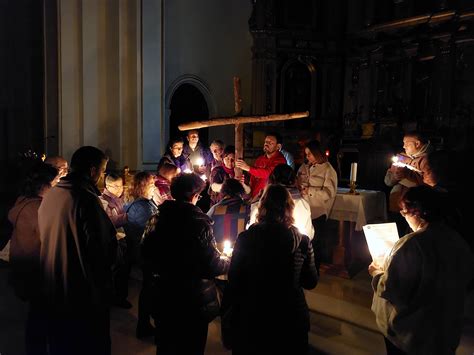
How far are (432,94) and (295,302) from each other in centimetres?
1276

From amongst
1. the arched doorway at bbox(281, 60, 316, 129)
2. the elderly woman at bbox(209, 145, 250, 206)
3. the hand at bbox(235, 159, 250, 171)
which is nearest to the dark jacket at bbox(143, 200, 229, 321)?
the hand at bbox(235, 159, 250, 171)

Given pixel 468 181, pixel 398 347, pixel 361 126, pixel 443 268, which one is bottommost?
pixel 398 347

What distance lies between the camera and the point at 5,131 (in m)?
9.16

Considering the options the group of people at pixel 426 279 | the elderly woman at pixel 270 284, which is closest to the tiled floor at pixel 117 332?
the elderly woman at pixel 270 284

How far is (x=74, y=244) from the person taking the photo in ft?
8.30

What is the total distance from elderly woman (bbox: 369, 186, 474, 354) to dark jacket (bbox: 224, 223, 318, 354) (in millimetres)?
509

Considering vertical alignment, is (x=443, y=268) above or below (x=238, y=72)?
below

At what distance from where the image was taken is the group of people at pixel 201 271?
2.21 metres

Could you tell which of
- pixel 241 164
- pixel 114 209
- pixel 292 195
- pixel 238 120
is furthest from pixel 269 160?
pixel 114 209

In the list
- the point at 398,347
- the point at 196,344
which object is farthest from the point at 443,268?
the point at 196,344

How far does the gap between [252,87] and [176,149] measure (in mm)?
8241

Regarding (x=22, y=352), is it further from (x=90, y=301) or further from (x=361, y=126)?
(x=361, y=126)

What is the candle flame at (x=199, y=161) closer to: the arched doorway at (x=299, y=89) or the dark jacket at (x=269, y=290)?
the dark jacket at (x=269, y=290)

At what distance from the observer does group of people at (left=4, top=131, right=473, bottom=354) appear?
2205 mm
